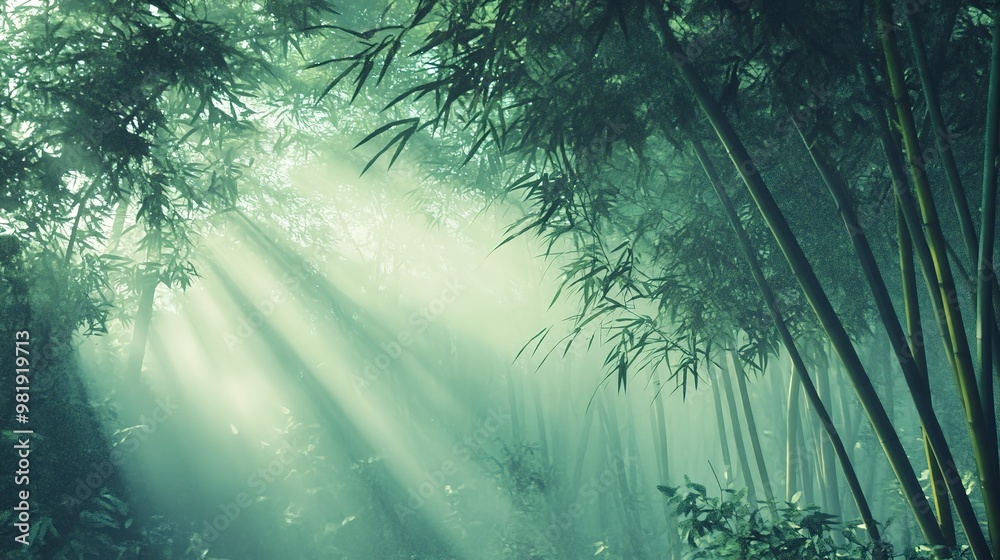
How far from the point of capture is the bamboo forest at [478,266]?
215 centimetres

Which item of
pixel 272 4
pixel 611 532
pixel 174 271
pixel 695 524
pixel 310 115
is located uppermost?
A: pixel 310 115

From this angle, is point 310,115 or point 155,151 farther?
point 310,115

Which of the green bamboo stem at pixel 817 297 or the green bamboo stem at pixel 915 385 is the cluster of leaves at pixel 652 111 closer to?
the green bamboo stem at pixel 817 297

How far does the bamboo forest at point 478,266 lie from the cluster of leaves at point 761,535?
0.05 feet

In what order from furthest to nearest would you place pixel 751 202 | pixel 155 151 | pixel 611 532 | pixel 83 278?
pixel 611 532 < pixel 83 278 < pixel 155 151 < pixel 751 202

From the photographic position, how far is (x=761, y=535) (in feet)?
7.41

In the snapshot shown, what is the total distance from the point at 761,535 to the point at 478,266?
6709 millimetres

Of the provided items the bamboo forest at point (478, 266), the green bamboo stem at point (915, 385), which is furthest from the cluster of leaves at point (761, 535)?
the green bamboo stem at point (915, 385)

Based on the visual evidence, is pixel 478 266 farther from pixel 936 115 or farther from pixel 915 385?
pixel 936 115

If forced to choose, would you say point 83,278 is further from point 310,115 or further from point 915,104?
point 915,104

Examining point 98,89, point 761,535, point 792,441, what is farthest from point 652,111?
point 792,441

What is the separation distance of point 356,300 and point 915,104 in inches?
381

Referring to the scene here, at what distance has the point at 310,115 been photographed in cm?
684

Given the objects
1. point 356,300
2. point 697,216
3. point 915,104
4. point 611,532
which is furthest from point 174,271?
point 611,532
